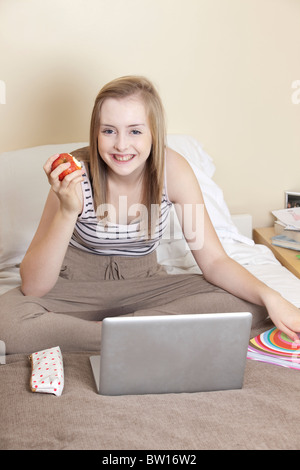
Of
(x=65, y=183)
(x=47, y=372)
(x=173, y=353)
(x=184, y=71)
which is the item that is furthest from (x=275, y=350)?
(x=184, y=71)

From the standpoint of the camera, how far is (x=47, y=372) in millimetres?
1090

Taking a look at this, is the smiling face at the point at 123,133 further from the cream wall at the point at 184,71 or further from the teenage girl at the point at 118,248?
the cream wall at the point at 184,71

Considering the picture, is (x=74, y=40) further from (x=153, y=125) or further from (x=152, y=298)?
(x=152, y=298)

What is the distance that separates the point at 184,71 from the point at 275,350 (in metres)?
1.37

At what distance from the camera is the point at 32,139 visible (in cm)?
223

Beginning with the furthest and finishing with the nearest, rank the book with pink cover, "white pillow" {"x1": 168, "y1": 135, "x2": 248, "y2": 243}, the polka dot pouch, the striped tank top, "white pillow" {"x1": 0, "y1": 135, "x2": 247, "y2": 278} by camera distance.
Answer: "white pillow" {"x1": 168, "y1": 135, "x2": 248, "y2": 243} < "white pillow" {"x1": 0, "y1": 135, "x2": 247, "y2": 278} < the striped tank top < the book with pink cover < the polka dot pouch

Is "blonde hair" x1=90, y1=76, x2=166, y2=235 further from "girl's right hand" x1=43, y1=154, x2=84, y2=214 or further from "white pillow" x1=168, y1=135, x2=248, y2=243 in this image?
"white pillow" x1=168, y1=135, x2=248, y2=243

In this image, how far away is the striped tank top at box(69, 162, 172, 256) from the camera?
1.57 metres

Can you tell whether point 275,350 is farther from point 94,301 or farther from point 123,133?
point 123,133

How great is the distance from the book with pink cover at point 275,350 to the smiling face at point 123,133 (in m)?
0.54

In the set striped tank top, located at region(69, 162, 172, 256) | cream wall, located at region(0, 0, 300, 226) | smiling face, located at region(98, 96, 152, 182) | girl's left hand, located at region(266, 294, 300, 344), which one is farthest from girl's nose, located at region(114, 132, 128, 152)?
cream wall, located at region(0, 0, 300, 226)

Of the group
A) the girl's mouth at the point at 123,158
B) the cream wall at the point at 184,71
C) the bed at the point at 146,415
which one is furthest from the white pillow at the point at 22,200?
the bed at the point at 146,415

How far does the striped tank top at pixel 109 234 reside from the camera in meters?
1.57

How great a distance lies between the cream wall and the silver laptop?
1391 mm
